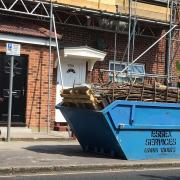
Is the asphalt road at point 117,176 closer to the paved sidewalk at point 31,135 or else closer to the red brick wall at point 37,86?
the paved sidewalk at point 31,135

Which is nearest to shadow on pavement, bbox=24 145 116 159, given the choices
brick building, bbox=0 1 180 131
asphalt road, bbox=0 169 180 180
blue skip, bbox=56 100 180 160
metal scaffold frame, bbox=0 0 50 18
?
blue skip, bbox=56 100 180 160

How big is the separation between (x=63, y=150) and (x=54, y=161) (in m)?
2.16

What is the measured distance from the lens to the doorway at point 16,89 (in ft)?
56.6

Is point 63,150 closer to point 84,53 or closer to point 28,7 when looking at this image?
point 84,53

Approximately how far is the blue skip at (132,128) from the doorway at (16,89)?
415 cm

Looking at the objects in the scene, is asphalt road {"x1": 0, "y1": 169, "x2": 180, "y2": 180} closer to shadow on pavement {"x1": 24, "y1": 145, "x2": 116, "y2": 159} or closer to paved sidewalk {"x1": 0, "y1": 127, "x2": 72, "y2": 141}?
shadow on pavement {"x1": 24, "y1": 145, "x2": 116, "y2": 159}

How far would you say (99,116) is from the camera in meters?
12.3

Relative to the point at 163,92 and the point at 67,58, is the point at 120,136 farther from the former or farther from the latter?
the point at 67,58

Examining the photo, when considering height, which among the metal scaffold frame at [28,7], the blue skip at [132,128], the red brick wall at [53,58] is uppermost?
the metal scaffold frame at [28,7]

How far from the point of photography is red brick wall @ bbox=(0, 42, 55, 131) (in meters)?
17.5

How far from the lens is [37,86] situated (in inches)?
695

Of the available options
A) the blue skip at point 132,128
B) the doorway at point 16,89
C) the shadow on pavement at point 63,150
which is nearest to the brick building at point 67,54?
the doorway at point 16,89

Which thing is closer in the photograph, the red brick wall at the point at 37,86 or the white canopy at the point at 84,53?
the red brick wall at the point at 37,86

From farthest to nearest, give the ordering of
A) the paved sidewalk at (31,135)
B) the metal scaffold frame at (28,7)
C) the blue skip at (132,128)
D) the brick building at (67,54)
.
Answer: the brick building at (67,54), the metal scaffold frame at (28,7), the paved sidewalk at (31,135), the blue skip at (132,128)
